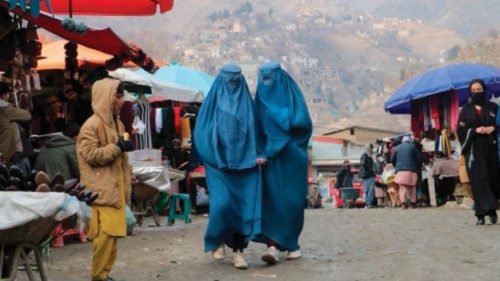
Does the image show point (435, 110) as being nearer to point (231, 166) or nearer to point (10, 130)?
point (231, 166)

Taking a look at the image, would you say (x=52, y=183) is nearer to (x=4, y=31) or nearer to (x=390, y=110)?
(x=4, y=31)

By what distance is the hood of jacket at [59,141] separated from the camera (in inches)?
386

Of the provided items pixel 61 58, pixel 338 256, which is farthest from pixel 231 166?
pixel 61 58

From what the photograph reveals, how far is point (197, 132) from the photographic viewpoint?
27.7ft

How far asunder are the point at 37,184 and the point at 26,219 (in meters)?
0.41

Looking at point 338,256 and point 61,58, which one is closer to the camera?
point 338,256

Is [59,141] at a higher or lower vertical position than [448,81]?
lower

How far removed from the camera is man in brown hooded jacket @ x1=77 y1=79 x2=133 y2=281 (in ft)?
22.7

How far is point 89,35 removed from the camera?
32.8 feet

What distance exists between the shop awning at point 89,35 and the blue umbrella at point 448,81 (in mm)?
7663

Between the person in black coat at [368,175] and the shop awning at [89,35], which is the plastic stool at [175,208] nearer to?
the shop awning at [89,35]

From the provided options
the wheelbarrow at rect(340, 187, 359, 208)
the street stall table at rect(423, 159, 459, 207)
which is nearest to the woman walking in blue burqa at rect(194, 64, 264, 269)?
the street stall table at rect(423, 159, 459, 207)

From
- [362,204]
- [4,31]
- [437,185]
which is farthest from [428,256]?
[362,204]

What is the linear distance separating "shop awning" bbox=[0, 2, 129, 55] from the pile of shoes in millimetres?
3261
